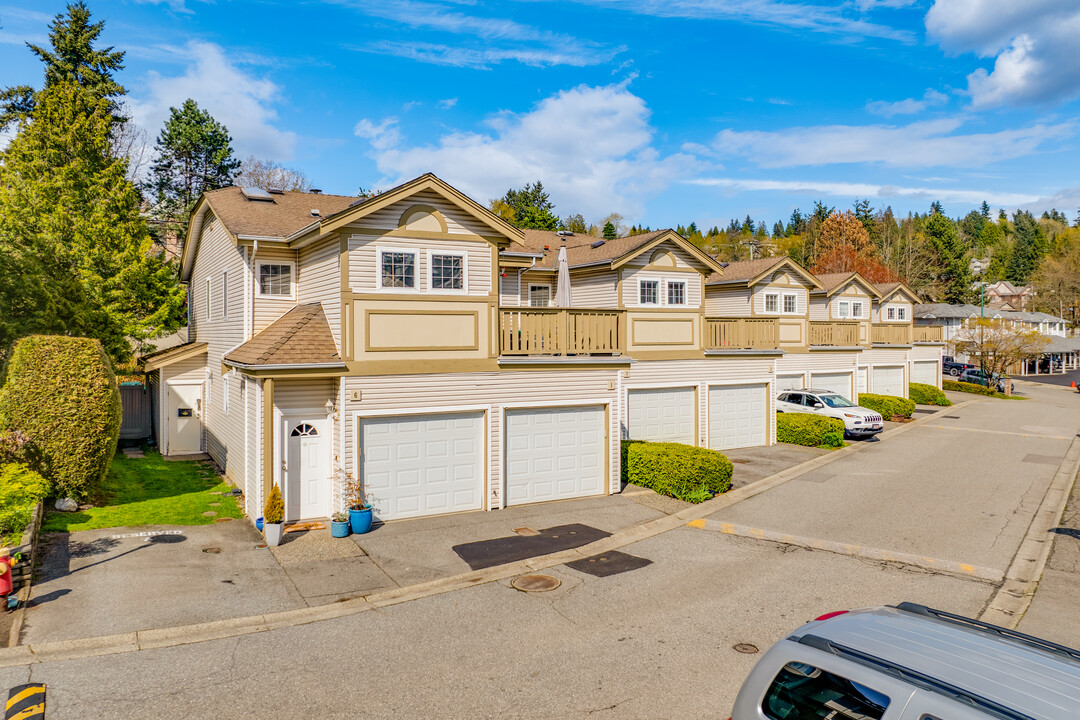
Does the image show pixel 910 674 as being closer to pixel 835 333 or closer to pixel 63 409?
pixel 63 409

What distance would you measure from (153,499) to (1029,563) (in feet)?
60.3

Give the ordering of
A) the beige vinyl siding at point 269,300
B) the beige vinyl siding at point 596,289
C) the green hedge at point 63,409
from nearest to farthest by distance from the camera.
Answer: the green hedge at point 63,409, the beige vinyl siding at point 269,300, the beige vinyl siding at point 596,289

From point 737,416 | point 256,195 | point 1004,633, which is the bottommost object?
point 737,416

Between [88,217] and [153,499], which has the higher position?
[88,217]

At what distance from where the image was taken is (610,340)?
16969 millimetres

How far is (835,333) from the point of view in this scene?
3136 cm

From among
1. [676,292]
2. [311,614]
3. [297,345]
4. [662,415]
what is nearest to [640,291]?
[676,292]

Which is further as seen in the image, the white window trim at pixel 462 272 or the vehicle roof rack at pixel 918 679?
the white window trim at pixel 462 272

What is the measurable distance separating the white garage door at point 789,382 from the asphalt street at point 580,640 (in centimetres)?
1443

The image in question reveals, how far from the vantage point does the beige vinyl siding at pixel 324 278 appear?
1401 cm

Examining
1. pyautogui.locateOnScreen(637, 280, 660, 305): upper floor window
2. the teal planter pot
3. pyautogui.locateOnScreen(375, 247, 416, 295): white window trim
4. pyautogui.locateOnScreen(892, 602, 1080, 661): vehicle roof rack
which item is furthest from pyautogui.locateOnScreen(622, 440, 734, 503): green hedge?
pyautogui.locateOnScreen(892, 602, 1080, 661): vehicle roof rack

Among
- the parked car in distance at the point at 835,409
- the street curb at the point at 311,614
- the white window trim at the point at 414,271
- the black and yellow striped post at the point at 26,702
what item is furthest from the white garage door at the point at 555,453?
the parked car in distance at the point at 835,409

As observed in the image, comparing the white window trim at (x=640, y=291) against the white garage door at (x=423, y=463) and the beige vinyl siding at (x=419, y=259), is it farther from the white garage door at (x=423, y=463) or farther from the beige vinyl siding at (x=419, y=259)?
the white garage door at (x=423, y=463)

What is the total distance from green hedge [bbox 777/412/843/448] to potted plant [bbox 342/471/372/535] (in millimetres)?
16782
